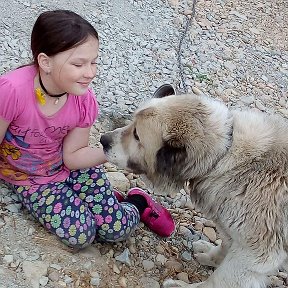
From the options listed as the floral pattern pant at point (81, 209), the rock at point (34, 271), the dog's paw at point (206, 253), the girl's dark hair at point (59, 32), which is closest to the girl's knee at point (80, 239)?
the floral pattern pant at point (81, 209)

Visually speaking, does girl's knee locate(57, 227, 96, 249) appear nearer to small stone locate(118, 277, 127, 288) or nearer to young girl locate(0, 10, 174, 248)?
young girl locate(0, 10, 174, 248)

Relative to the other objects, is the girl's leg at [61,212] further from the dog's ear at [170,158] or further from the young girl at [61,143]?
the dog's ear at [170,158]

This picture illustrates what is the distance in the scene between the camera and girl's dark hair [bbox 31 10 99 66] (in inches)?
114

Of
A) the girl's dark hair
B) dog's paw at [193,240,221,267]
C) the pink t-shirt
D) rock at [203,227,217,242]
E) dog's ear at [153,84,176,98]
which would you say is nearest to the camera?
the girl's dark hair

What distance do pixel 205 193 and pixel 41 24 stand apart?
1120mm

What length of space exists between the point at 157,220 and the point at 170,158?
0.75 m

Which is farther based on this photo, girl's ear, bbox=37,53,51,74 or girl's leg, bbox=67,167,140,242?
girl's leg, bbox=67,167,140,242

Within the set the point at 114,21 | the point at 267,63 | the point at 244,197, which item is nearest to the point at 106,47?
the point at 114,21

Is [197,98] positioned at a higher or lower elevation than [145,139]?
higher

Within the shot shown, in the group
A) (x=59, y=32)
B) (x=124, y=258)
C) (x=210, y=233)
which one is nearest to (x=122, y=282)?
(x=124, y=258)

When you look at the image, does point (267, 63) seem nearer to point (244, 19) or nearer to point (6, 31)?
point (244, 19)

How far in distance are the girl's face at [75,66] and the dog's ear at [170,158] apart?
49 centimetres

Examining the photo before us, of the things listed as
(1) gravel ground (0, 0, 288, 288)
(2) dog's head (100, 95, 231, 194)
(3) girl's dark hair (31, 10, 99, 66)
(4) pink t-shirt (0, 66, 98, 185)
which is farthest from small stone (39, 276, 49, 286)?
(3) girl's dark hair (31, 10, 99, 66)

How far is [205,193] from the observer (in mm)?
3129
